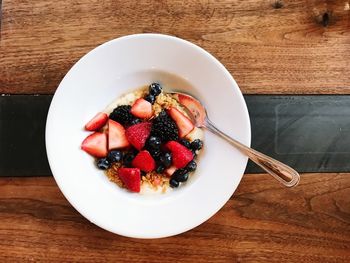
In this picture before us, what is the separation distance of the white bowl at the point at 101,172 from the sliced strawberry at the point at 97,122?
0.02 metres

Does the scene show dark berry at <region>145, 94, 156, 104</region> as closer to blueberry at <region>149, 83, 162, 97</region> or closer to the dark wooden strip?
blueberry at <region>149, 83, 162, 97</region>

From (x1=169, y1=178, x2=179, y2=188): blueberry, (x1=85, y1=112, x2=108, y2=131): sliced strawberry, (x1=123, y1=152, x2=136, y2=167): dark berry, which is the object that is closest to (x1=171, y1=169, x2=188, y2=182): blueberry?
(x1=169, y1=178, x2=179, y2=188): blueberry

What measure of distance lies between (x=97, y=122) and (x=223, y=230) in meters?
0.41

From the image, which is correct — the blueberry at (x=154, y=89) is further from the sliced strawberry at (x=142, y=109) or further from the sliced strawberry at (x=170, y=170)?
the sliced strawberry at (x=170, y=170)

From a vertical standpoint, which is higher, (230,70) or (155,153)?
(230,70)

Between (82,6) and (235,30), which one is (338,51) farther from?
(82,6)

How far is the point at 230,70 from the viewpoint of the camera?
1.30 metres

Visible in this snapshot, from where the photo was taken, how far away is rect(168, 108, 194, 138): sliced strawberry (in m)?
1.20

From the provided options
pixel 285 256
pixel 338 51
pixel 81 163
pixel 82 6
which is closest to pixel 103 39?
pixel 82 6

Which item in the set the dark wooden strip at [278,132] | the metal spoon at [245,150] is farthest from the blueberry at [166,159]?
the dark wooden strip at [278,132]

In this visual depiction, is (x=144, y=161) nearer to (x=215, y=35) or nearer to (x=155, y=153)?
(x=155, y=153)

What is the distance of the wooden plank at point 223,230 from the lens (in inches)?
48.8

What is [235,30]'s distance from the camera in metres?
1.31

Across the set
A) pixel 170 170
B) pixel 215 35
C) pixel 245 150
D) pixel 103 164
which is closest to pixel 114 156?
pixel 103 164
